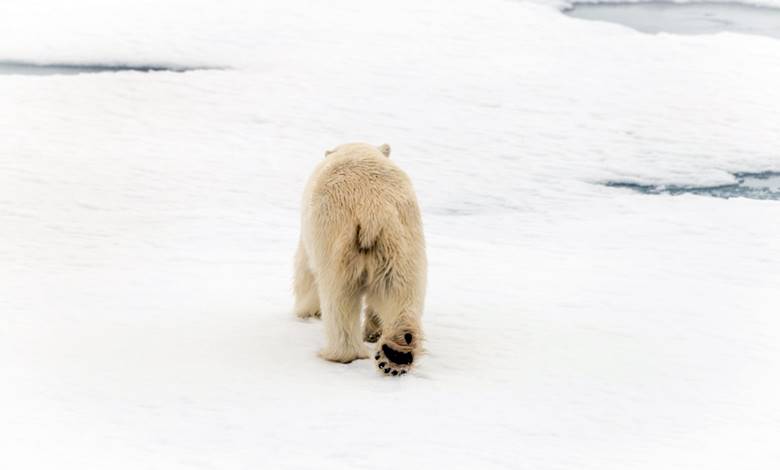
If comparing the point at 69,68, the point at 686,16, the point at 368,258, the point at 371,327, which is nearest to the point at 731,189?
the point at 371,327

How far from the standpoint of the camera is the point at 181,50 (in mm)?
14023

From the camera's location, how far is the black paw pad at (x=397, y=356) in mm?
5109

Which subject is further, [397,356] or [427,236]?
[427,236]

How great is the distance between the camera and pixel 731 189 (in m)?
10.2

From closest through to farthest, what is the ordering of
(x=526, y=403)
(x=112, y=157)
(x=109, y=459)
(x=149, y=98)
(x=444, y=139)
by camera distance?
(x=109, y=459), (x=526, y=403), (x=112, y=157), (x=444, y=139), (x=149, y=98)

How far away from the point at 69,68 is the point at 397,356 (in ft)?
31.6

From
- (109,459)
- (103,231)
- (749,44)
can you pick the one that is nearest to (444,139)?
(103,231)

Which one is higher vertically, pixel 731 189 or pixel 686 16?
pixel 686 16

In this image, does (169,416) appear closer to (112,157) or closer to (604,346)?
(604,346)

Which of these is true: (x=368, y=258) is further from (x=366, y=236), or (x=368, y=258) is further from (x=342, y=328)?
(x=342, y=328)

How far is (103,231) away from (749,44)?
989cm

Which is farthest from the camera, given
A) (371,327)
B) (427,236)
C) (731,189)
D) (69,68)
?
(69,68)

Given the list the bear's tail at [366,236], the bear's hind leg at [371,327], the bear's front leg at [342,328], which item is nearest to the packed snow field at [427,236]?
the bear's front leg at [342,328]

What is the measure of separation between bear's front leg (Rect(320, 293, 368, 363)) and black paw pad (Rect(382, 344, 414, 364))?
353mm
